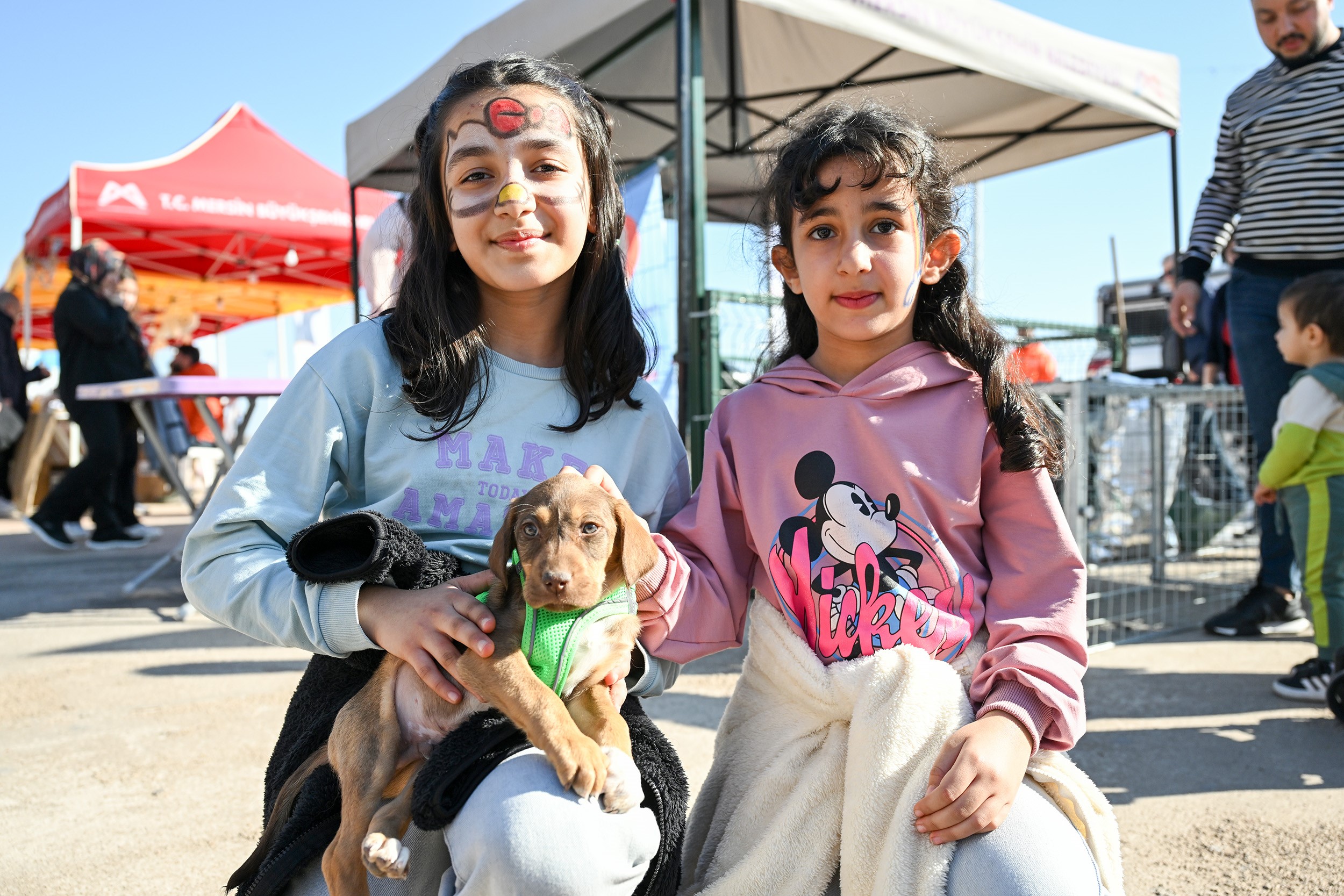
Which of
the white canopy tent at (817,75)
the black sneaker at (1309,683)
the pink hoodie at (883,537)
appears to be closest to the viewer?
the pink hoodie at (883,537)

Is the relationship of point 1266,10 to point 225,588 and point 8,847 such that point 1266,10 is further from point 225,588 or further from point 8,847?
point 8,847

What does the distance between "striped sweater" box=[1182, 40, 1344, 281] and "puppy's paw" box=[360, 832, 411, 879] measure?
14.2 ft

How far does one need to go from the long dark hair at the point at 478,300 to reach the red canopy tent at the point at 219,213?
23.0ft

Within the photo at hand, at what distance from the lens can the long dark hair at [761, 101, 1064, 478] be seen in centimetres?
170

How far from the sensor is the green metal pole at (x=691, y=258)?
427cm

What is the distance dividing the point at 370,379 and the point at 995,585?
124 cm

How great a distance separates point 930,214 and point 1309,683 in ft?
8.80

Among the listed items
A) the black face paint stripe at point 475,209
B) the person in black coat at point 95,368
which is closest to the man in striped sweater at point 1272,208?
the black face paint stripe at point 475,209

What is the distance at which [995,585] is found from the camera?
1661mm

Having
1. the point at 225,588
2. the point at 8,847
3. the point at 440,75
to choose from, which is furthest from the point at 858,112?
the point at 440,75

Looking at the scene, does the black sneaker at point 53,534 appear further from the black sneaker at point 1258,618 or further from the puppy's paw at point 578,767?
the black sneaker at point 1258,618

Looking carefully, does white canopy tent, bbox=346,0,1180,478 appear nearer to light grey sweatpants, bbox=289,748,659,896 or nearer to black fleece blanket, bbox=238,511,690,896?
black fleece blanket, bbox=238,511,690,896

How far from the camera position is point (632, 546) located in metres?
1.49

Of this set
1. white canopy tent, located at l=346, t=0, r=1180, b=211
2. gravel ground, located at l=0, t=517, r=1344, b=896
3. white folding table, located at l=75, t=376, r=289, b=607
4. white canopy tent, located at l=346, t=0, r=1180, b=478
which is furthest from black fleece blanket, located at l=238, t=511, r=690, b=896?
white folding table, located at l=75, t=376, r=289, b=607
